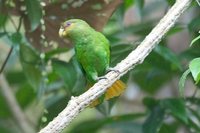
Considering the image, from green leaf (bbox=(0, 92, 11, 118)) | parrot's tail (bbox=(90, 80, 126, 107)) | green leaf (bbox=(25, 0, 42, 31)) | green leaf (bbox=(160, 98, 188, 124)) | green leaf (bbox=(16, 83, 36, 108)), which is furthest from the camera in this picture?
green leaf (bbox=(0, 92, 11, 118))

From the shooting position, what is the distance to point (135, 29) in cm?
304

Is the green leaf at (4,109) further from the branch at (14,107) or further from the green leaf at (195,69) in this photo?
the green leaf at (195,69)

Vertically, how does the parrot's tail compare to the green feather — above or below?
below

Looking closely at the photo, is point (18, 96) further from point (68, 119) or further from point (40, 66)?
point (68, 119)

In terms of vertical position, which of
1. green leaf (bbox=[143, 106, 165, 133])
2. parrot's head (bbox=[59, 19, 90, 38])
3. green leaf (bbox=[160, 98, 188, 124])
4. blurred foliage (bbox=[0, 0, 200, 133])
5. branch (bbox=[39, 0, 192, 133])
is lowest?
green leaf (bbox=[143, 106, 165, 133])

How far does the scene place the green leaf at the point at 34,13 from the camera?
7.28ft

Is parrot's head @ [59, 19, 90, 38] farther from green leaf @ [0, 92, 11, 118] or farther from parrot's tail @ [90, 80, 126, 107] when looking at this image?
green leaf @ [0, 92, 11, 118]

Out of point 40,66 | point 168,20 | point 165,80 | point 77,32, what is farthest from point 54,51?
point 165,80

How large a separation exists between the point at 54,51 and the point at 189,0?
0.72m

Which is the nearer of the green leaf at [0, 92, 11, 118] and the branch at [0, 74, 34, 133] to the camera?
the branch at [0, 74, 34, 133]

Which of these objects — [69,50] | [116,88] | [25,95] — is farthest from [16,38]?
[25,95]

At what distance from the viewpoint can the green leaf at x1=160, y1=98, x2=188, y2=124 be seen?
7.72ft

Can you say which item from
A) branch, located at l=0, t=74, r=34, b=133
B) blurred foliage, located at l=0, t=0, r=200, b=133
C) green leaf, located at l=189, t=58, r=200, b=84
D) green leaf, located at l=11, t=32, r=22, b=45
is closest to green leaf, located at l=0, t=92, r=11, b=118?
branch, located at l=0, t=74, r=34, b=133

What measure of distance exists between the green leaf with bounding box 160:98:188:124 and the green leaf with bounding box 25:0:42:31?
0.65 m
